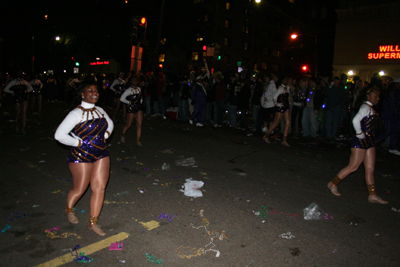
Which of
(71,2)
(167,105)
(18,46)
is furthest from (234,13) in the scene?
(167,105)

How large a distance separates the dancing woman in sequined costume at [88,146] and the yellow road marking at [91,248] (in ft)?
0.51

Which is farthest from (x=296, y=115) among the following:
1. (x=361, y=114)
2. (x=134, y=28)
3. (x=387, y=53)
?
(x=387, y=53)

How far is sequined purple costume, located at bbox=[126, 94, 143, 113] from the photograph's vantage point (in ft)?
26.2

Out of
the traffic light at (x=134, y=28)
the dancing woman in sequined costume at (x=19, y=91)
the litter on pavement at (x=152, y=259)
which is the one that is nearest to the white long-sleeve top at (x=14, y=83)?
Answer: the dancing woman in sequined costume at (x=19, y=91)

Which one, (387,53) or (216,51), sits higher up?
(387,53)

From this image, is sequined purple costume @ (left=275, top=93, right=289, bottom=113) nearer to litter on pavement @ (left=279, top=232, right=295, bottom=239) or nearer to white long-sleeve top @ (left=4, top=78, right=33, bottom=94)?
litter on pavement @ (left=279, top=232, right=295, bottom=239)

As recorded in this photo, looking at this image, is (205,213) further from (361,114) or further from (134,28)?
(134,28)

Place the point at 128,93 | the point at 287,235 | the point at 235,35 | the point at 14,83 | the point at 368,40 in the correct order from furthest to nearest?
the point at 235,35
the point at 368,40
the point at 14,83
the point at 128,93
the point at 287,235

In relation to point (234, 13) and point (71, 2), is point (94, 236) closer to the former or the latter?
point (71, 2)

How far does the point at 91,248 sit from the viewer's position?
3281 millimetres

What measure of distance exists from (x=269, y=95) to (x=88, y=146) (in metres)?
7.72

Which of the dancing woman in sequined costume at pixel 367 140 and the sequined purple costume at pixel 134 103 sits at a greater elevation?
the sequined purple costume at pixel 134 103

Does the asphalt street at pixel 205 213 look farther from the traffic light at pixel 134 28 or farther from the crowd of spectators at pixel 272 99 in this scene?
the traffic light at pixel 134 28

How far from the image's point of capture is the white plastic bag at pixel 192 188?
4859mm
